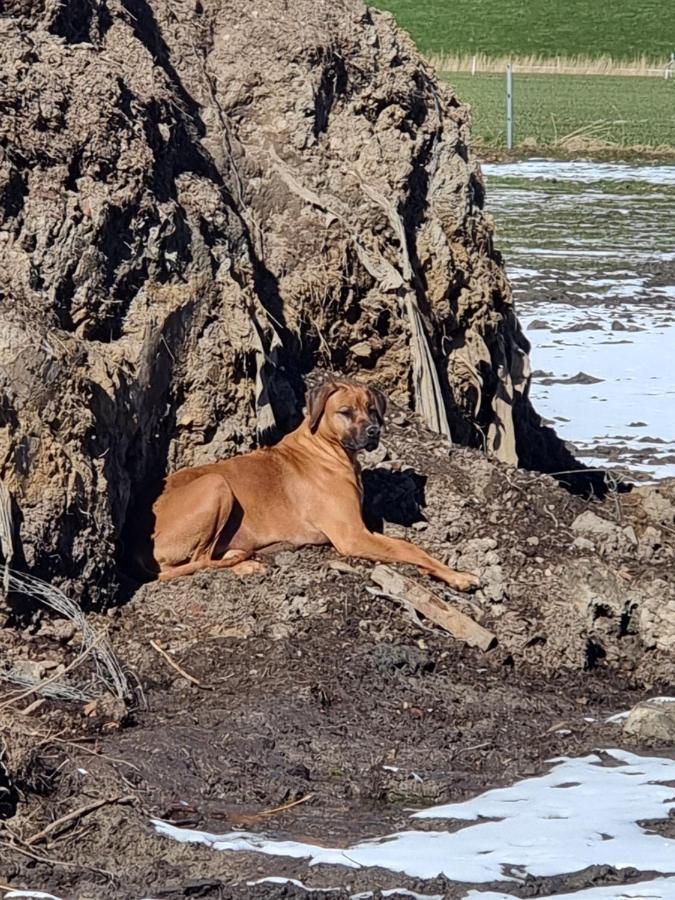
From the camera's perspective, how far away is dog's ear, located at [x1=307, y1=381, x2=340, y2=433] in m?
8.26

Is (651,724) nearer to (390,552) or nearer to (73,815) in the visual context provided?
(390,552)

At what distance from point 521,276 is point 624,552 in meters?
10.8

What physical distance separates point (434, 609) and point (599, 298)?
10.7 meters

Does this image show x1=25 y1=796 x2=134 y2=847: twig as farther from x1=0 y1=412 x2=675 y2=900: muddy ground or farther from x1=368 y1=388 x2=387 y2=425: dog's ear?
x1=368 y1=388 x2=387 y2=425: dog's ear

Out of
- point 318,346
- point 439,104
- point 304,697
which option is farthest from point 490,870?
point 439,104

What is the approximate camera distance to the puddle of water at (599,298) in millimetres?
12359

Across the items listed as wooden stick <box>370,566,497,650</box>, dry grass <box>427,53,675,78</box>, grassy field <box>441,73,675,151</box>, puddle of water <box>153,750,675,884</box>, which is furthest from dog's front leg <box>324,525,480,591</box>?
dry grass <box>427,53,675,78</box>

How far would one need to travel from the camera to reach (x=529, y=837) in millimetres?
5457

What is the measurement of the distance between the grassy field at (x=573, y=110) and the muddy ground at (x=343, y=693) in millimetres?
26785

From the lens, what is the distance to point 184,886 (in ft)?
16.1

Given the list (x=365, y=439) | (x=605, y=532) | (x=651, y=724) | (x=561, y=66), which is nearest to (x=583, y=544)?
(x=605, y=532)

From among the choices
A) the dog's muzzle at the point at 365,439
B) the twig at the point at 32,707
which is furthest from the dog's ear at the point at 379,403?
the twig at the point at 32,707

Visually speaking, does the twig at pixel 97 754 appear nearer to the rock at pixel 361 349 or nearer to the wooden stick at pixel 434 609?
the wooden stick at pixel 434 609

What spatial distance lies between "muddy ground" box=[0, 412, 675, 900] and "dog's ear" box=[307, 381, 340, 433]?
2.24ft
